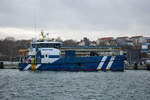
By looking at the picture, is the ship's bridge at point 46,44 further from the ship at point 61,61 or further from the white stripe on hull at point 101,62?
the white stripe on hull at point 101,62

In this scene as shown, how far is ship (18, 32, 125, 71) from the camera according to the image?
1286 inches

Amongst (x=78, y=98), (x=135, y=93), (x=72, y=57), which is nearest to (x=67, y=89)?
(x=78, y=98)

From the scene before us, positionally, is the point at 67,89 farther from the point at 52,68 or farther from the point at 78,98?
the point at 52,68

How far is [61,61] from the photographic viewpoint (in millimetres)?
33156

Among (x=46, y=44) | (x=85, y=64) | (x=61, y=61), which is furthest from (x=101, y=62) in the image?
(x=46, y=44)

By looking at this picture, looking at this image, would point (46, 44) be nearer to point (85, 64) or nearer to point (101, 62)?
point (85, 64)

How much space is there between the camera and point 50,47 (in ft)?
112

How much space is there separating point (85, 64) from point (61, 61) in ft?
9.45

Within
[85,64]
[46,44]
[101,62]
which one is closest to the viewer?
[101,62]

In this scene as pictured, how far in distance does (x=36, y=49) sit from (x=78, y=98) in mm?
19058

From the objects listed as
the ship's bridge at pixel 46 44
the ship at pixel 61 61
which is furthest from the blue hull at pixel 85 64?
the ship's bridge at pixel 46 44

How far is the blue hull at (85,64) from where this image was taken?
32.6m

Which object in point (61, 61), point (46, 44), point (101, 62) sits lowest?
point (101, 62)

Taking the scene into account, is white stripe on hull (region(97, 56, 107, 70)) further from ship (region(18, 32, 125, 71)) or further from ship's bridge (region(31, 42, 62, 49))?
ship's bridge (region(31, 42, 62, 49))
